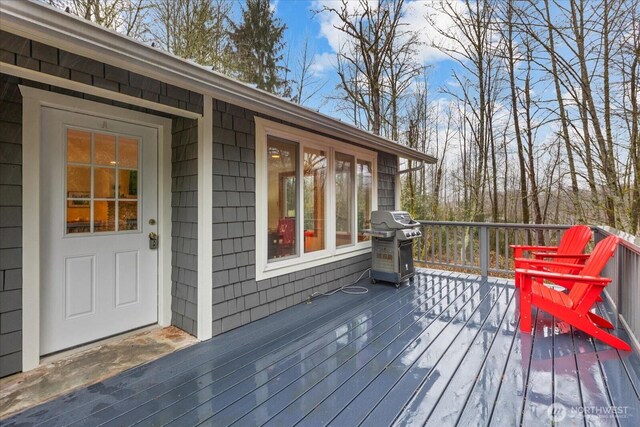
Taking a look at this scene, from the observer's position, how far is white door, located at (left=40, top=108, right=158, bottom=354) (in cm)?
251

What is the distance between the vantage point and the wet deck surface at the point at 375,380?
1854mm

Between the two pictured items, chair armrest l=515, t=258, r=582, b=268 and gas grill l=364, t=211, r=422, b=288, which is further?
gas grill l=364, t=211, r=422, b=288

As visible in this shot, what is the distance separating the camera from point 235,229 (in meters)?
3.20

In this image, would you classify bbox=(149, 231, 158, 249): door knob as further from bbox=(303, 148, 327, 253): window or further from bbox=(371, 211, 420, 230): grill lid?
bbox=(371, 211, 420, 230): grill lid

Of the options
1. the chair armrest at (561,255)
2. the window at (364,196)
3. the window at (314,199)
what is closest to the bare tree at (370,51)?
the window at (364,196)

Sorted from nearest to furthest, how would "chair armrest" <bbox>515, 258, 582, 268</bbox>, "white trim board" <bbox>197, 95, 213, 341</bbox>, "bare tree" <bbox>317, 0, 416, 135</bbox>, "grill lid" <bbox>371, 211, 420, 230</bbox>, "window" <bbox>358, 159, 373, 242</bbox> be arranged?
"white trim board" <bbox>197, 95, 213, 341</bbox>
"chair armrest" <bbox>515, 258, 582, 268</bbox>
"grill lid" <bbox>371, 211, 420, 230</bbox>
"window" <bbox>358, 159, 373, 242</bbox>
"bare tree" <bbox>317, 0, 416, 135</bbox>

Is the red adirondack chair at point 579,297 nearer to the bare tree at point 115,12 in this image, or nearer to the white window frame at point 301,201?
the white window frame at point 301,201

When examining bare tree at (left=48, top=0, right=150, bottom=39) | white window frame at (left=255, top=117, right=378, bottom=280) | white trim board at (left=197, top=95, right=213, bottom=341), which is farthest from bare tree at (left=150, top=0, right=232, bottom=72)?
white trim board at (left=197, top=95, right=213, bottom=341)

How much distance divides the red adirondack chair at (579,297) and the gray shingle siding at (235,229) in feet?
8.36

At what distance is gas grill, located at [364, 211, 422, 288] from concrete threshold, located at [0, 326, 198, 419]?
285 cm

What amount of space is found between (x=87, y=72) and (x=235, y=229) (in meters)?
1.71

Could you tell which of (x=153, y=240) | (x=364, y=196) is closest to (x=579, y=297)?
(x=364, y=196)

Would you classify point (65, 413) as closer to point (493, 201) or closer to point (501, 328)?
point (501, 328)

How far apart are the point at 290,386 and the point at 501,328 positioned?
223cm
